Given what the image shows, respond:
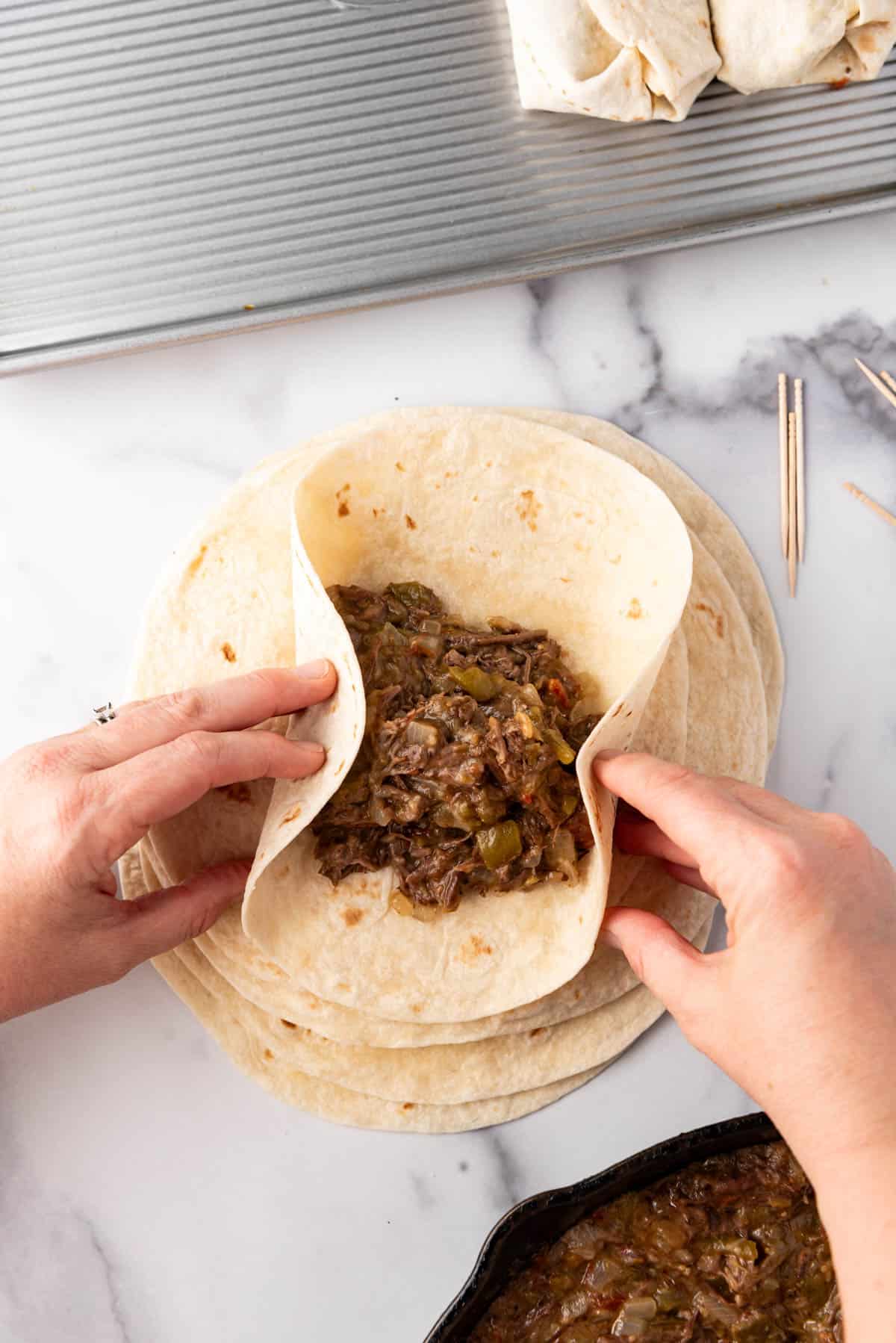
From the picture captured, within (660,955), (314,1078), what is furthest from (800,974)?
(314,1078)

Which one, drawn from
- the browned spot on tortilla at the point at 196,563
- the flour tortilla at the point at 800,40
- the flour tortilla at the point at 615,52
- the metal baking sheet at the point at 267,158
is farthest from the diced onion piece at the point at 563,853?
the flour tortilla at the point at 800,40


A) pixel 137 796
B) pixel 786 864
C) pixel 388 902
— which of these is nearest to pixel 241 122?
pixel 137 796

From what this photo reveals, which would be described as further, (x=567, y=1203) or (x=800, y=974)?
(x=567, y=1203)

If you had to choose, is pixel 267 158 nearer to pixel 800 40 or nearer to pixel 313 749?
pixel 800 40

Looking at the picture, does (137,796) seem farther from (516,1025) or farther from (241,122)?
(241,122)

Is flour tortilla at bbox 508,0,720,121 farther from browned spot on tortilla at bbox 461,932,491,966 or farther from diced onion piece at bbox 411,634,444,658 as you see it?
browned spot on tortilla at bbox 461,932,491,966

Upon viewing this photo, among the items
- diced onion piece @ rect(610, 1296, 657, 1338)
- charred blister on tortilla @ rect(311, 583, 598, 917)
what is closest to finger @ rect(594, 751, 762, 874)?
charred blister on tortilla @ rect(311, 583, 598, 917)

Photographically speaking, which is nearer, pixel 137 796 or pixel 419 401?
pixel 137 796
